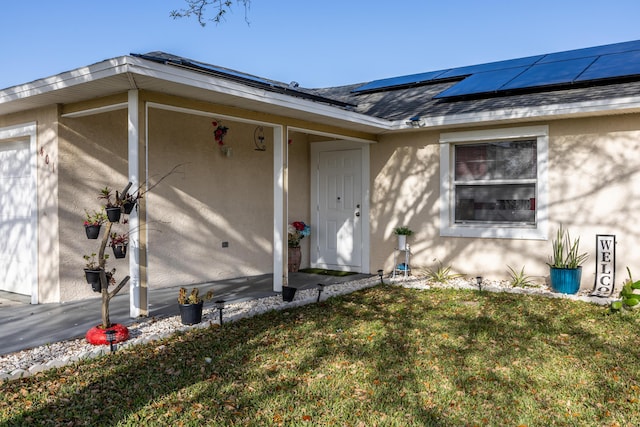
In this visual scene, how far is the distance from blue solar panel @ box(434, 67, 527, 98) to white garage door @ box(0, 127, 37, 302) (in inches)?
240

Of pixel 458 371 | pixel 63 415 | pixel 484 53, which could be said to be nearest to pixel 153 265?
pixel 63 415

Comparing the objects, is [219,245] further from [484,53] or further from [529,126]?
[484,53]

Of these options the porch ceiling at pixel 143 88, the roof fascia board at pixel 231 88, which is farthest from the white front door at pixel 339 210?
the porch ceiling at pixel 143 88

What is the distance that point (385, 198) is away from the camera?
8.24m

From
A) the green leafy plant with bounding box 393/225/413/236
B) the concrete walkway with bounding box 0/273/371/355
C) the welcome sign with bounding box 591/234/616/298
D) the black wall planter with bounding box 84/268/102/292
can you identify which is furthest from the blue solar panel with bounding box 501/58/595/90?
the black wall planter with bounding box 84/268/102/292

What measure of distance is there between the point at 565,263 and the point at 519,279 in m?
0.63

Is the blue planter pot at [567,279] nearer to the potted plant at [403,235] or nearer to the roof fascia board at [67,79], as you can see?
the potted plant at [403,235]

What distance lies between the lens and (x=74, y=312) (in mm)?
5293

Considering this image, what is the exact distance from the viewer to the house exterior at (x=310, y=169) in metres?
5.48

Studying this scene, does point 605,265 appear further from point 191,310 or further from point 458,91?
point 191,310

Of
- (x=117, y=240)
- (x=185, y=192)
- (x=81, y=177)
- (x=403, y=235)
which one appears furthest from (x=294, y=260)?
(x=117, y=240)

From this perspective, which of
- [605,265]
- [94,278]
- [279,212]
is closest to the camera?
[94,278]

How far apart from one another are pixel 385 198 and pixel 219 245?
2793mm

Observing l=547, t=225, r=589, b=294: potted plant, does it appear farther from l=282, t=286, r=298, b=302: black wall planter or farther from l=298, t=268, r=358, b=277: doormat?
l=282, t=286, r=298, b=302: black wall planter
